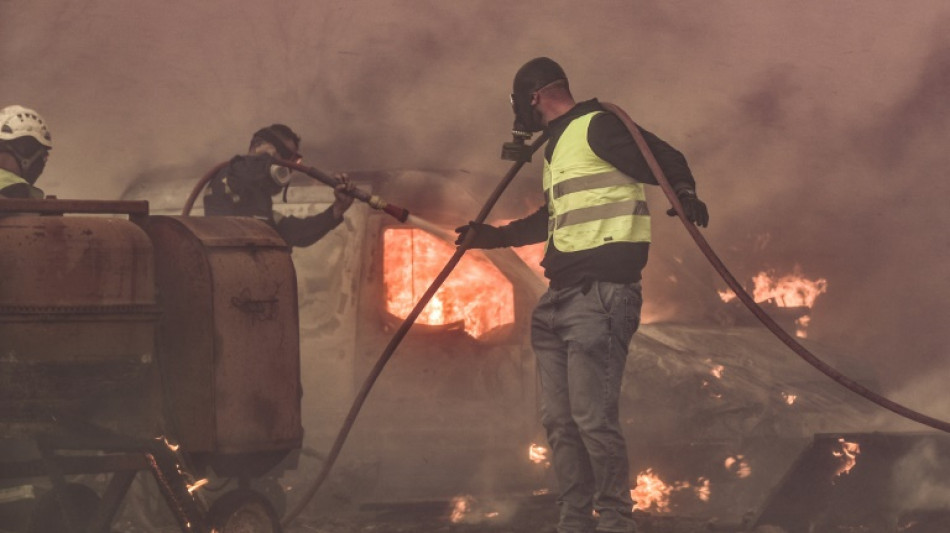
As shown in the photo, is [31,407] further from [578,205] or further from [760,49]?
[760,49]

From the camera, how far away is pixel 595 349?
5621mm

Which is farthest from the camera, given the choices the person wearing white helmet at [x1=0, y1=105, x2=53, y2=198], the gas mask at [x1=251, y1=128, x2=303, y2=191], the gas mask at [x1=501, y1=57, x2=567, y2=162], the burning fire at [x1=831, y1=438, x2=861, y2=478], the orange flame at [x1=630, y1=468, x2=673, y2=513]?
the orange flame at [x1=630, y1=468, x2=673, y2=513]

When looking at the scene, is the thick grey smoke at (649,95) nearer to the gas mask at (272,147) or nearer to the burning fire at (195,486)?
the gas mask at (272,147)

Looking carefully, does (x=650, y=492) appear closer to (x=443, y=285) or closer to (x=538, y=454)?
(x=538, y=454)

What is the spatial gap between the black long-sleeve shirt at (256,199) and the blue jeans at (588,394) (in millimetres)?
2312

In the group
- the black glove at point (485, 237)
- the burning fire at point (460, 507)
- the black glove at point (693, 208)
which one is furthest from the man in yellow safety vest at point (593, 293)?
the burning fire at point (460, 507)

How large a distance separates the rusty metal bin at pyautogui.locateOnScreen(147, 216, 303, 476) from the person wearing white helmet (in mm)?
1664

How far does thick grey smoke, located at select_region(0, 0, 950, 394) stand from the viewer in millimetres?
12172

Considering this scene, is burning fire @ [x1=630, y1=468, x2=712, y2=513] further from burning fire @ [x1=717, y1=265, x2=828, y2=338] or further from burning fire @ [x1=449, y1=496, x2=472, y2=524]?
burning fire @ [x1=717, y1=265, x2=828, y2=338]

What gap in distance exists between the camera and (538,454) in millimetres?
8664

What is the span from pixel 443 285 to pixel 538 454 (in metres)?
1.31

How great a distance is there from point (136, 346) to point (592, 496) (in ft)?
6.83

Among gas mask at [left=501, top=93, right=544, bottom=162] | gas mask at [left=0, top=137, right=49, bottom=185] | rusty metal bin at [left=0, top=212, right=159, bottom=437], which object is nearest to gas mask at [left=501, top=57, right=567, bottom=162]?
gas mask at [left=501, top=93, right=544, bottom=162]

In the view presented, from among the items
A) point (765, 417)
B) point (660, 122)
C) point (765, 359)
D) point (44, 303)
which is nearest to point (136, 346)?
point (44, 303)
